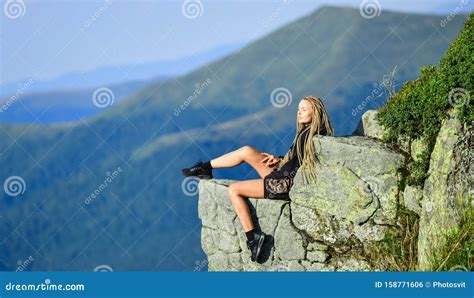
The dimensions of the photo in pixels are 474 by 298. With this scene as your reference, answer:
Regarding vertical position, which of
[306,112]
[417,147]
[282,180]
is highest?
[306,112]

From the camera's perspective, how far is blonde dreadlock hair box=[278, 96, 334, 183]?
888cm

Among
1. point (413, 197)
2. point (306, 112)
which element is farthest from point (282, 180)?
point (413, 197)

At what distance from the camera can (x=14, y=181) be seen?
1173 centimetres

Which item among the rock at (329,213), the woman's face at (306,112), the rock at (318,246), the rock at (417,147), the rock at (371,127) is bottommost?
the rock at (318,246)

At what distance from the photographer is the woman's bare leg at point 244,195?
353 inches

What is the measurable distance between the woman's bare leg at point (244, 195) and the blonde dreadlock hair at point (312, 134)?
15.6 inches

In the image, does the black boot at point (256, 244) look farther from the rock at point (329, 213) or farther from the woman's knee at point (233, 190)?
the woman's knee at point (233, 190)

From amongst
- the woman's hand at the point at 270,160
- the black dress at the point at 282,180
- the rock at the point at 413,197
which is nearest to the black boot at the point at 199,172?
the woman's hand at the point at 270,160

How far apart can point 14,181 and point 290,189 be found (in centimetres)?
471

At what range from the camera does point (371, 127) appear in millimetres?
9234

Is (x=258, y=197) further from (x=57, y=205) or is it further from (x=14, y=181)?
(x=57, y=205)

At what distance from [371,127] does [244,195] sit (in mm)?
1668

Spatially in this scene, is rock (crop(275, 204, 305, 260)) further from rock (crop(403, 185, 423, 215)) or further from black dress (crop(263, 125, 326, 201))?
rock (crop(403, 185, 423, 215))

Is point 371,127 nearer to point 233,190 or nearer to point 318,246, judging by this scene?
point 318,246
